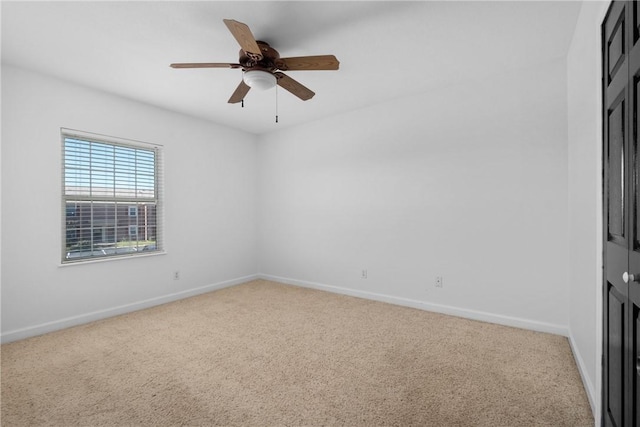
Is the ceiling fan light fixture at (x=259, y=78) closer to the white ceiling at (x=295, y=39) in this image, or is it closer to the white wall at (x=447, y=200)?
the white ceiling at (x=295, y=39)

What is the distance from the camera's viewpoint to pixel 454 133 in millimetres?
3389

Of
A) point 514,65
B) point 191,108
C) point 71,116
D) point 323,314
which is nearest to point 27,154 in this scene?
point 71,116

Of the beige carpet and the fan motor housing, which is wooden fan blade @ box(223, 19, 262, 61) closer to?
the fan motor housing

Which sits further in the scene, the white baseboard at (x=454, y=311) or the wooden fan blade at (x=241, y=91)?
the white baseboard at (x=454, y=311)

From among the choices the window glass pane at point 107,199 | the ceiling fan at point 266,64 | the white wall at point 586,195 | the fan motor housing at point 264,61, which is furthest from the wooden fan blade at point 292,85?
the window glass pane at point 107,199

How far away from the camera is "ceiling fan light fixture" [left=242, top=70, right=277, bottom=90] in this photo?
2303 millimetres

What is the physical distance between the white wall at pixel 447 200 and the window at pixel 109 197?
206 centimetres

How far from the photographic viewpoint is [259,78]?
2.32 meters

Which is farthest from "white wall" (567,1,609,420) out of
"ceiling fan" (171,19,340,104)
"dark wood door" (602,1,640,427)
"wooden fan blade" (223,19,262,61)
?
"wooden fan blade" (223,19,262,61)

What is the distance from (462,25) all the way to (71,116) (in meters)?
3.91

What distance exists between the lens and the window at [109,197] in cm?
325

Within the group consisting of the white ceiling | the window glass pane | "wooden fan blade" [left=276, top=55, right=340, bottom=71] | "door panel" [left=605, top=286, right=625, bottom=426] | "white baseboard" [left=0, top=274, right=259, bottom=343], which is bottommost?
"white baseboard" [left=0, top=274, right=259, bottom=343]

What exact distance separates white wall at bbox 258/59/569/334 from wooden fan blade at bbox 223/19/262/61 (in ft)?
7.34

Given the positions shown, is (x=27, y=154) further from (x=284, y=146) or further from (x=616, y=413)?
(x=616, y=413)
